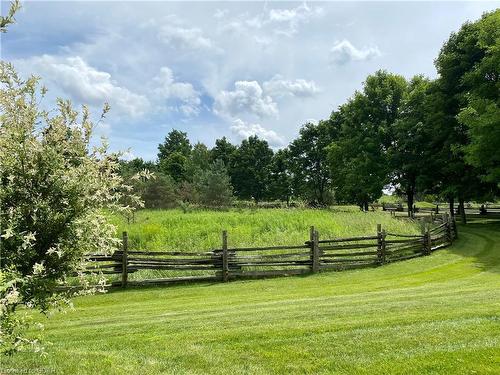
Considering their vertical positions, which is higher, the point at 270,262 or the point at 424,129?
the point at 424,129

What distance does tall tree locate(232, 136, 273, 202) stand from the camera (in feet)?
215

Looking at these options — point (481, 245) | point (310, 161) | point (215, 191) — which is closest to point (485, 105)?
point (481, 245)

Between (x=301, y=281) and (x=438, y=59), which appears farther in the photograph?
(x=438, y=59)

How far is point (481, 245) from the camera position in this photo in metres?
20.8

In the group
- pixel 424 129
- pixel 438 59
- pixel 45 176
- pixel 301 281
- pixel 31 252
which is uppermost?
pixel 438 59

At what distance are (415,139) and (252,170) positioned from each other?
36.4 m

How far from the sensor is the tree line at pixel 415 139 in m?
24.2

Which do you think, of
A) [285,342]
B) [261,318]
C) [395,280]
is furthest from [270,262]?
[285,342]

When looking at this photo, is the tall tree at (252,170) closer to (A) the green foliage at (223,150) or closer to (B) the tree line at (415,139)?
(A) the green foliage at (223,150)

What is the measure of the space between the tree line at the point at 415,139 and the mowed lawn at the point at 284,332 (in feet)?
51.8

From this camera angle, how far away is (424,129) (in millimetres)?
30766

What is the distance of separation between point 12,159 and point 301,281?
1124cm

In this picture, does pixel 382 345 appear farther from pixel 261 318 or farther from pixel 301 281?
pixel 301 281

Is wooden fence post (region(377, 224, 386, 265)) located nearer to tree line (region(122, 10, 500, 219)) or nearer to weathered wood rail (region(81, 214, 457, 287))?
weathered wood rail (region(81, 214, 457, 287))
